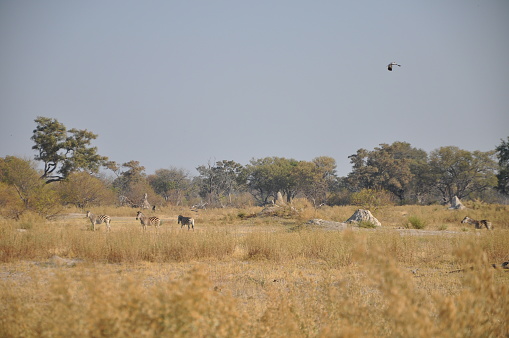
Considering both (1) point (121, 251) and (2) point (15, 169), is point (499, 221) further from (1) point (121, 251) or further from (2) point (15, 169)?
(2) point (15, 169)

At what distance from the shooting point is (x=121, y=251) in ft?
36.3

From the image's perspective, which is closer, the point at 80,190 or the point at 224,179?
the point at 80,190

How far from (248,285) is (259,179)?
5570 centimetres

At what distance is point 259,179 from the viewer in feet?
210

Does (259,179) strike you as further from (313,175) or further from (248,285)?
(248,285)

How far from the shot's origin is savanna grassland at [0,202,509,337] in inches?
122

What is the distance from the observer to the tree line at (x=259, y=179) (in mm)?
31203

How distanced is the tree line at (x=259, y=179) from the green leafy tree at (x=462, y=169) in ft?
0.38

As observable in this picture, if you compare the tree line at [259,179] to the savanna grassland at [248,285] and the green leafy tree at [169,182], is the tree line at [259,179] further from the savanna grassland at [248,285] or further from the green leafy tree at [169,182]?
the savanna grassland at [248,285]

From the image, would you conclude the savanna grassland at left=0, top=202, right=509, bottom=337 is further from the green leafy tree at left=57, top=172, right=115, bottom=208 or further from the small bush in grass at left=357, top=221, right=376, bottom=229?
the green leafy tree at left=57, top=172, right=115, bottom=208

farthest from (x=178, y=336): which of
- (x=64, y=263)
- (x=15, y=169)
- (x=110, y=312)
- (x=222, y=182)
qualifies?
(x=222, y=182)

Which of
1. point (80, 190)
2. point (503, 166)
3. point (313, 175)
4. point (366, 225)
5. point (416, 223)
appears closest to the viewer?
point (366, 225)

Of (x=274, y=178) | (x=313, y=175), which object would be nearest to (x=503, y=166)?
(x=313, y=175)

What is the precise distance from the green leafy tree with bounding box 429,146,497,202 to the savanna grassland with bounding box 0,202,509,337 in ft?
150
